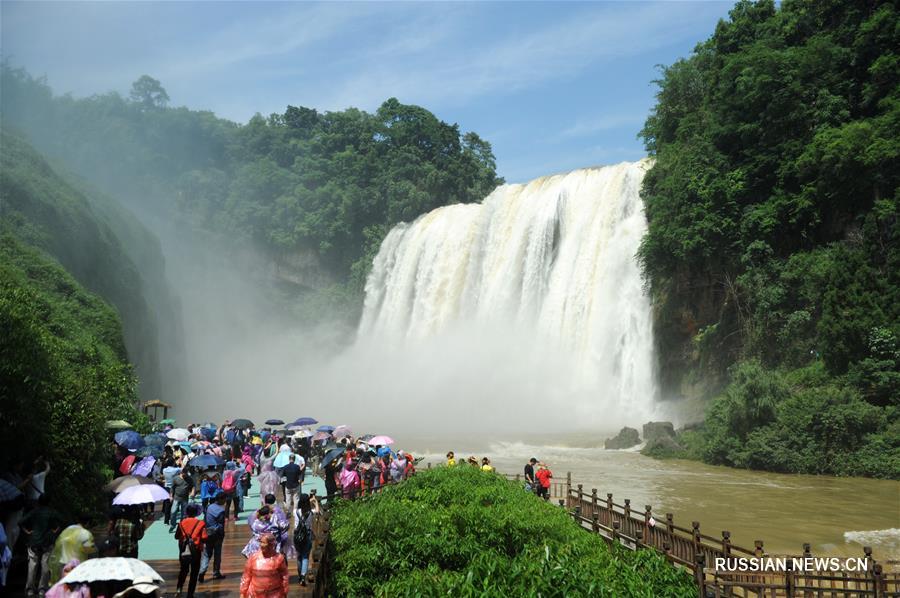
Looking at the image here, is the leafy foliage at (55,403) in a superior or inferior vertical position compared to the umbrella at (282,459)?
superior

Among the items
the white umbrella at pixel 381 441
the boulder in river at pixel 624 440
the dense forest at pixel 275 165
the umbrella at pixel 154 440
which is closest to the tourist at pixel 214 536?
the umbrella at pixel 154 440

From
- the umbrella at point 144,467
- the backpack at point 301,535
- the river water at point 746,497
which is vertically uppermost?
the umbrella at point 144,467

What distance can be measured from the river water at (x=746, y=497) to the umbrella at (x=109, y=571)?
11.9 meters

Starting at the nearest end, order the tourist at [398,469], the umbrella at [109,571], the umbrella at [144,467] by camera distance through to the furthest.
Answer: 1. the umbrella at [109,571]
2. the umbrella at [144,467]
3. the tourist at [398,469]

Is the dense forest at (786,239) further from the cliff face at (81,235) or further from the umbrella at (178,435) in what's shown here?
the cliff face at (81,235)

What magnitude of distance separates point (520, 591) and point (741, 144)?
30857 mm

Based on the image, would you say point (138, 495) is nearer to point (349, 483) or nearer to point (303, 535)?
point (303, 535)

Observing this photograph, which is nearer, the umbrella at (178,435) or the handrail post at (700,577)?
the handrail post at (700,577)

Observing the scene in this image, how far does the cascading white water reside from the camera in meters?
36.7

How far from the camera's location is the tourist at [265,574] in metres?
7.30

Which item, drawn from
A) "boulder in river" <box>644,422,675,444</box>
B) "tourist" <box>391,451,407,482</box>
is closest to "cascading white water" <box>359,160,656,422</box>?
"boulder in river" <box>644,422,675,444</box>

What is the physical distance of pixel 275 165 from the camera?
78938 mm

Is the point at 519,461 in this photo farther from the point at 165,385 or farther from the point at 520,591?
the point at 165,385

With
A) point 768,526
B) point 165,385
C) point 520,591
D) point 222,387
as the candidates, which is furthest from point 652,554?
point 222,387
